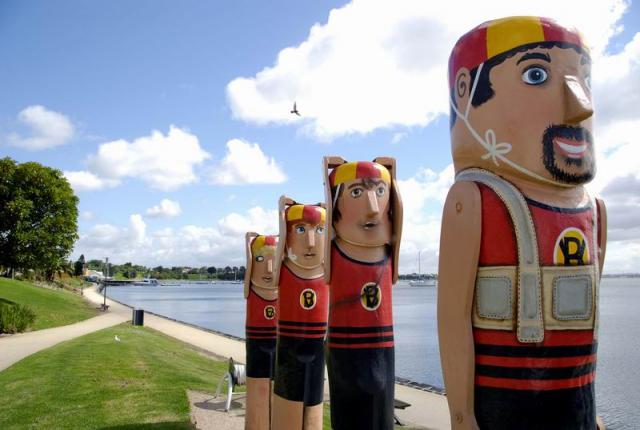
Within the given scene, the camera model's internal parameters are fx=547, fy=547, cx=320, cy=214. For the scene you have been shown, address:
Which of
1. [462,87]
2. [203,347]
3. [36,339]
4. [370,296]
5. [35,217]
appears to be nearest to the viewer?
[462,87]

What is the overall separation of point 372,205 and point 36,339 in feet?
57.3

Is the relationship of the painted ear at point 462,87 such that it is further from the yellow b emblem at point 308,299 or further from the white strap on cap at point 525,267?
the yellow b emblem at point 308,299

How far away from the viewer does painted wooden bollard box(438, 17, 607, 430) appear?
273 centimetres

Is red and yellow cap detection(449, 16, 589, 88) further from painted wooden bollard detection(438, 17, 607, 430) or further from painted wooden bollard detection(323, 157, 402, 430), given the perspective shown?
painted wooden bollard detection(323, 157, 402, 430)

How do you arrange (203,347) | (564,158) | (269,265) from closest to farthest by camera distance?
(564,158)
(269,265)
(203,347)

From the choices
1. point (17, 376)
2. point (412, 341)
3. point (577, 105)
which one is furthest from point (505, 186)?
point (412, 341)

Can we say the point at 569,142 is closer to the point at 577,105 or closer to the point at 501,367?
the point at 577,105

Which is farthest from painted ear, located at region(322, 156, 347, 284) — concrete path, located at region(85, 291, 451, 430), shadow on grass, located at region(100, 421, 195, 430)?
concrete path, located at region(85, 291, 451, 430)

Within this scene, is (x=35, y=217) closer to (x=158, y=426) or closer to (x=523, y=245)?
(x=158, y=426)

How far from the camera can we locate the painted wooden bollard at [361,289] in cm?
475

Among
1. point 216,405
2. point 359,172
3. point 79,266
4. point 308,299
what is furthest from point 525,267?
point 79,266

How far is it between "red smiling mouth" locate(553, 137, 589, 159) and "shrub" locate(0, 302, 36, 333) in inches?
835

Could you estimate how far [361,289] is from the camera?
4969 mm

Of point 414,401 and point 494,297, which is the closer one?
point 494,297
